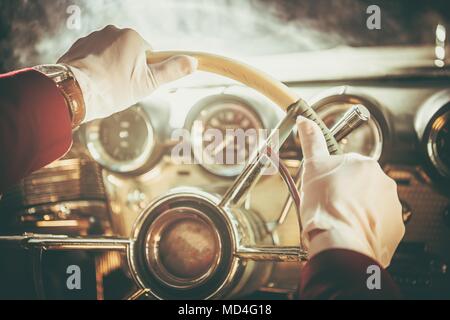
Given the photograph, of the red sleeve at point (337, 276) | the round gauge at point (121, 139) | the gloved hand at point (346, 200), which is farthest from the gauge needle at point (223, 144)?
the red sleeve at point (337, 276)

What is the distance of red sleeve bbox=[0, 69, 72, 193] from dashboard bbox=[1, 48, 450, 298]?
299 mm

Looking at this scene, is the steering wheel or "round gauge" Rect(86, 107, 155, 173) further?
"round gauge" Rect(86, 107, 155, 173)

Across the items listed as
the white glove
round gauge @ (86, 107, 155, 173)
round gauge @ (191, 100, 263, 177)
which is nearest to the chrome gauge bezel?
round gauge @ (191, 100, 263, 177)

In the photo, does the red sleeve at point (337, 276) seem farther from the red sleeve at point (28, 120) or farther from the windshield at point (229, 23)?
the windshield at point (229, 23)

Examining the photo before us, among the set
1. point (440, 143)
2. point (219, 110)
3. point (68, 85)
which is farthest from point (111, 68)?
point (440, 143)

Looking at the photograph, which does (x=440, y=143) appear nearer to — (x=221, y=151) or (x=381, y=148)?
(x=381, y=148)

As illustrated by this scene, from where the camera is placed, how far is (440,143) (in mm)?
1105

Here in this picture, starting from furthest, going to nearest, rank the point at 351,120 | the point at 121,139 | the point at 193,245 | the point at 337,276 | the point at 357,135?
the point at 121,139 < the point at 357,135 < the point at 193,245 < the point at 351,120 < the point at 337,276

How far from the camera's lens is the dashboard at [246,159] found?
1.12 metres

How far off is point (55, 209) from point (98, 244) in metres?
0.37

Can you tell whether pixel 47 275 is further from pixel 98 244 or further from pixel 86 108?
pixel 86 108

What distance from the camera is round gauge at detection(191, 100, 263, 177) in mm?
1219

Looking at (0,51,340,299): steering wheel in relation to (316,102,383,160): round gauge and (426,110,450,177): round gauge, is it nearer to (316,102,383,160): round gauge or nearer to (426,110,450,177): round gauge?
(316,102,383,160): round gauge

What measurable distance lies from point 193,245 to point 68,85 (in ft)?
1.39
